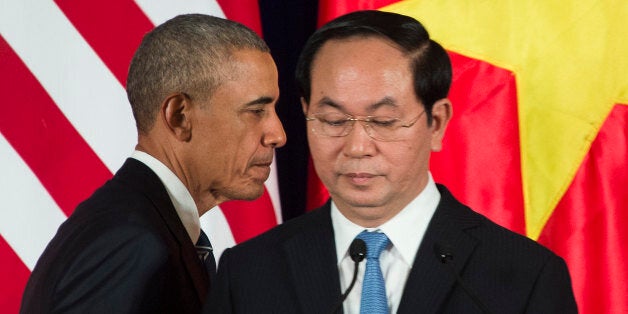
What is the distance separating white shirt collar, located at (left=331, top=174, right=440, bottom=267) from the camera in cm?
148

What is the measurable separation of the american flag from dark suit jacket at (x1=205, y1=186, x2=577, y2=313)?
2.74ft

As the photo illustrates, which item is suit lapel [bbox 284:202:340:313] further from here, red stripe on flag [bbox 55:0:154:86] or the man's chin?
red stripe on flag [bbox 55:0:154:86]

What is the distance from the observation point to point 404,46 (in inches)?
59.1

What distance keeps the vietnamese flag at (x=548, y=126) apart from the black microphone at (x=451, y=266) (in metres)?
0.78

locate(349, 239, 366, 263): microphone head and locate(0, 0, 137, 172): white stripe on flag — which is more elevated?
locate(0, 0, 137, 172): white stripe on flag

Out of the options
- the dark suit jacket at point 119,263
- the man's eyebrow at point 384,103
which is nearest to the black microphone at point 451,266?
the man's eyebrow at point 384,103

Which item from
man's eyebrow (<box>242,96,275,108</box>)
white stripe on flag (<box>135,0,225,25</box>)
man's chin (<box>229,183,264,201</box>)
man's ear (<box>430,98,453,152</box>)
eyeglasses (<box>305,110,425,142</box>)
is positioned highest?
white stripe on flag (<box>135,0,225,25</box>)

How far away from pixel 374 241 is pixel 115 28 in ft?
3.63

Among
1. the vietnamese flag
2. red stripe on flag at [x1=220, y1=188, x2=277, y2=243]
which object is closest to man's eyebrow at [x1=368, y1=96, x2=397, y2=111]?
the vietnamese flag

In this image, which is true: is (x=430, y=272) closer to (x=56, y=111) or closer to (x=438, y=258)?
(x=438, y=258)

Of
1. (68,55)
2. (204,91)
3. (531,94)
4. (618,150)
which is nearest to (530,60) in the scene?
(531,94)

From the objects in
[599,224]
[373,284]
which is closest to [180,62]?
[373,284]

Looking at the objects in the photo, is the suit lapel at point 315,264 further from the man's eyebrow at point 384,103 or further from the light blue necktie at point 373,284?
the man's eyebrow at point 384,103

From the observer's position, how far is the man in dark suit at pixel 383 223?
4.67ft
